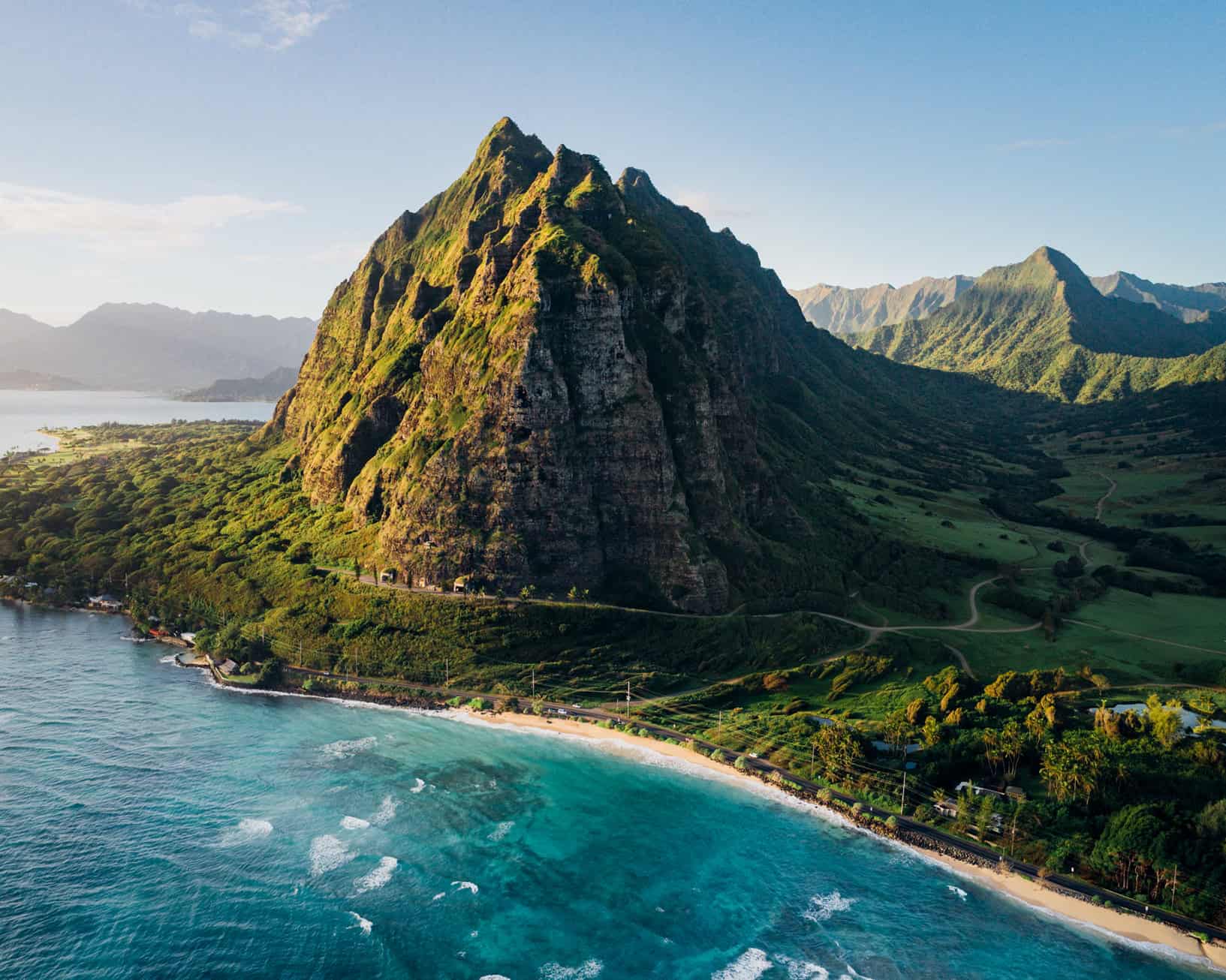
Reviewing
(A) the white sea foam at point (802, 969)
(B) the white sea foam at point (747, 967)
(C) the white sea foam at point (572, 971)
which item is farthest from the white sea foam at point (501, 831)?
(A) the white sea foam at point (802, 969)

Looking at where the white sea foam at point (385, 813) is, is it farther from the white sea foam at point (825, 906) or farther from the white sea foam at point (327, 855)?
the white sea foam at point (825, 906)

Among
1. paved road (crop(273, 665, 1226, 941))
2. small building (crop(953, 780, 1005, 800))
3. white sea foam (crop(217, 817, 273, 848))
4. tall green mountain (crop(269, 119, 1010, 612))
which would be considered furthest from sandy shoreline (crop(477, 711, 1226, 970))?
white sea foam (crop(217, 817, 273, 848))

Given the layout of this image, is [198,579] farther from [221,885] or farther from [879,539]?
[879,539]

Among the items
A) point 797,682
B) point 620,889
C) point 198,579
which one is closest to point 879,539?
point 797,682

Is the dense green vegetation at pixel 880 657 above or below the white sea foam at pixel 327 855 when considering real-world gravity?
above

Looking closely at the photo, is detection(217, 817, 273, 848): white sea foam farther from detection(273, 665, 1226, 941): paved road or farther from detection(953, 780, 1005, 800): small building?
detection(953, 780, 1005, 800): small building

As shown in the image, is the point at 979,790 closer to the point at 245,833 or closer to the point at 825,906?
the point at 825,906
